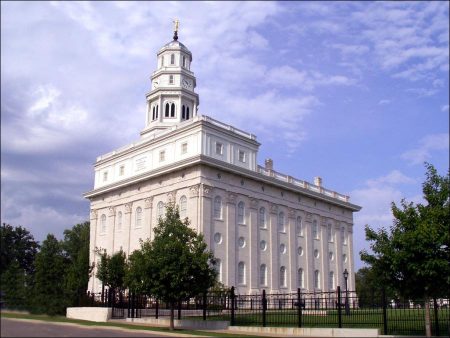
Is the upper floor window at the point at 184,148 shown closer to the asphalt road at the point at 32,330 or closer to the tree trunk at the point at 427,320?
the tree trunk at the point at 427,320

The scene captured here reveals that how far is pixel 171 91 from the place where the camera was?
201 feet

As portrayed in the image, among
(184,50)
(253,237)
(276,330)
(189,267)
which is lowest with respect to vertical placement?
(276,330)

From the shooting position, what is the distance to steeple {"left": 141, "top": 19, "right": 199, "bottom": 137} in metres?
60.9

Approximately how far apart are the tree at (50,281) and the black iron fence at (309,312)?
7.13m

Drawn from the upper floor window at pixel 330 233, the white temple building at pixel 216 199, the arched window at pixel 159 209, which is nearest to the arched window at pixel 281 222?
the white temple building at pixel 216 199

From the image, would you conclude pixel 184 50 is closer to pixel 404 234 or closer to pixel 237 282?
pixel 237 282

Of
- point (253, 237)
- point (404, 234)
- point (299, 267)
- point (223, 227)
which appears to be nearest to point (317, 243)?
point (299, 267)

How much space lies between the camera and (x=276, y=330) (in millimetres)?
25969

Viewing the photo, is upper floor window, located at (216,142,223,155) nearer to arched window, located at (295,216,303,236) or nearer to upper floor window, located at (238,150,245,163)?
upper floor window, located at (238,150,245,163)

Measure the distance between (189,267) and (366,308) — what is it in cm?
911

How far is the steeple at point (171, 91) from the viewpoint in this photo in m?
60.9

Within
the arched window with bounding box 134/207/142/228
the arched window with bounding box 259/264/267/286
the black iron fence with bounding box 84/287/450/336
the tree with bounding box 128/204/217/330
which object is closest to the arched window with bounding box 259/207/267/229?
the arched window with bounding box 259/264/267/286

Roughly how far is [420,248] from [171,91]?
146 ft

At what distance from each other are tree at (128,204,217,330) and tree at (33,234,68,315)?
498cm
